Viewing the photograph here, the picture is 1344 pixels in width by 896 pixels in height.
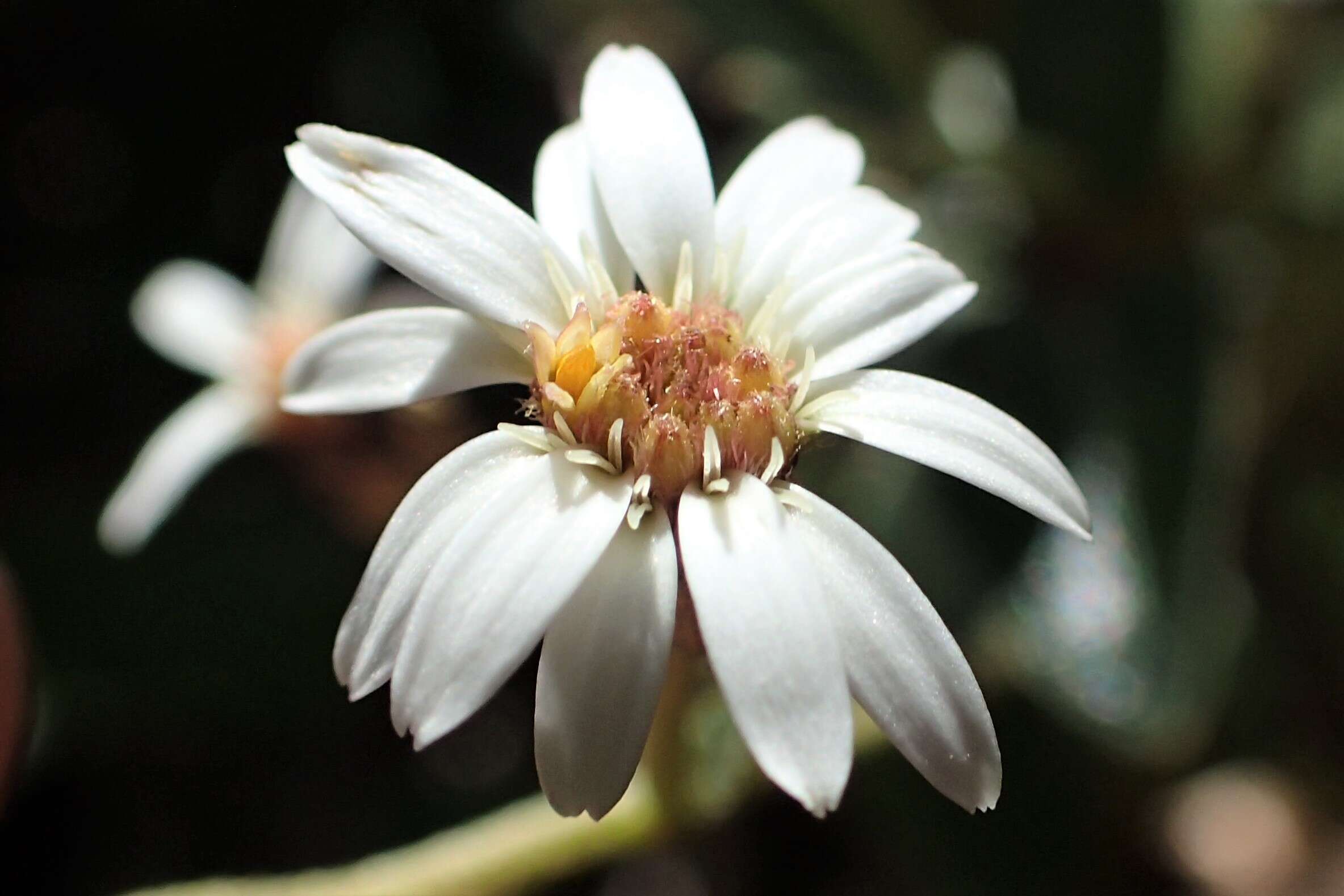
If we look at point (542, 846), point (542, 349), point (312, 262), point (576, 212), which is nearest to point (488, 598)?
point (542, 349)

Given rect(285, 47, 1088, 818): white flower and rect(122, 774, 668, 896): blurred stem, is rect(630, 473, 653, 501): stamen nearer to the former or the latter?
rect(285, 47, 1088, 818): white flower

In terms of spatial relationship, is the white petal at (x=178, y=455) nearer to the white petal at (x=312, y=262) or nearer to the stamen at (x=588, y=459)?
the white petal at (x=312, y=262)

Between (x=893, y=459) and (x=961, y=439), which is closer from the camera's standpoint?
(x=961, y=439)

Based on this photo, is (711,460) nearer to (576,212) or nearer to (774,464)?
(774,464)

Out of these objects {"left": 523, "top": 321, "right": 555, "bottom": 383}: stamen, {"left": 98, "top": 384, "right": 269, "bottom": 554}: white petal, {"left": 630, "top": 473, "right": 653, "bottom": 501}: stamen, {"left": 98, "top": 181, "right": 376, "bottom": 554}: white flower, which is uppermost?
{"left": 523, "top": 321, "right": 555, "bottom": 383}: stamen

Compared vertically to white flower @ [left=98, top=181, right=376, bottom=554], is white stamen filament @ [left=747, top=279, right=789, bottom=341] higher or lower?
higher

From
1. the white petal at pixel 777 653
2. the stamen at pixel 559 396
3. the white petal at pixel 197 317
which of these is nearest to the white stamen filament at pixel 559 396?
the stamen at pixel 559 396

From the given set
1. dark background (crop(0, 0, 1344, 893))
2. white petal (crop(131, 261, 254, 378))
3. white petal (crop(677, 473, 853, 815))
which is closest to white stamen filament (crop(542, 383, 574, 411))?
white petal (crop(677, 473, 853, 815))
